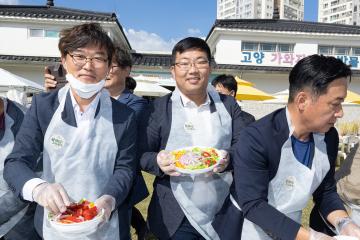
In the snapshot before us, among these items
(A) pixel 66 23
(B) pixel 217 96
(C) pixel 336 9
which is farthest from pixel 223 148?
(C) pixel 336 9

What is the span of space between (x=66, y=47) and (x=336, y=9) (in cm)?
11614

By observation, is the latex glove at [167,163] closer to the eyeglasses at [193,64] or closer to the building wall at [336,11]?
the eyeglasses at [193,64]

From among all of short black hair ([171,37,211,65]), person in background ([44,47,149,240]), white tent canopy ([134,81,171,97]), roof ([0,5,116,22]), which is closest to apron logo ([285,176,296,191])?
short black hair ([171,37,211,65])

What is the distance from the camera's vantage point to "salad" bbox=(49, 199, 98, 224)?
169 cm

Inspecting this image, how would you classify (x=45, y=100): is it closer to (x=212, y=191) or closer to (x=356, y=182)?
(x=212, y=191)

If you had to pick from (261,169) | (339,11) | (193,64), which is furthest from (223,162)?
(339,11)

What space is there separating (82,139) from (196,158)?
27.0 inches

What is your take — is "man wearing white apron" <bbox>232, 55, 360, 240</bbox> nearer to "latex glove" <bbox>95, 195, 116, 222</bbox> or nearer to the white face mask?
"latex glove" <bbox>95, 195, 116, 222</bbox>

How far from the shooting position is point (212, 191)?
7.35ft

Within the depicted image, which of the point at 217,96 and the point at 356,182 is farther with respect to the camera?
the point at 217,96

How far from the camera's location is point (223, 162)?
2.11m

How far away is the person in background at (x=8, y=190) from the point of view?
87.8 inches

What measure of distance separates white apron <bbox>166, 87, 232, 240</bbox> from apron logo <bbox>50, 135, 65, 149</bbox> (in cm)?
68

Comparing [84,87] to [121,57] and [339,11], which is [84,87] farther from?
[339,11]
